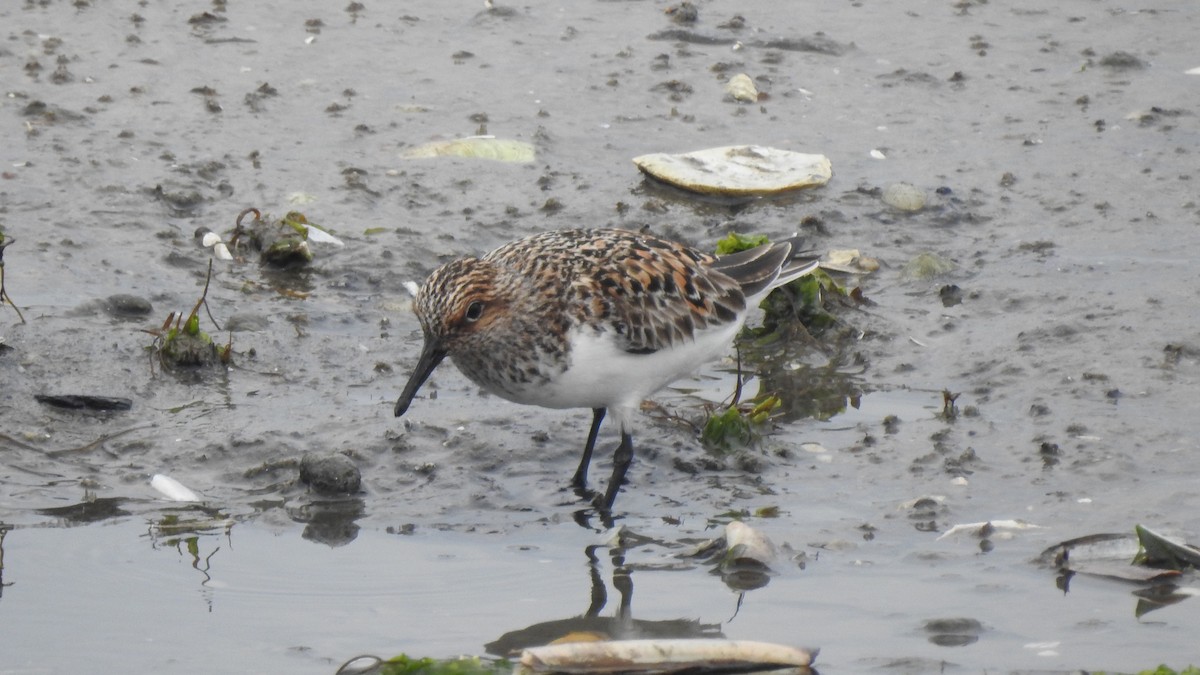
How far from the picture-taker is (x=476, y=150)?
31.2ft

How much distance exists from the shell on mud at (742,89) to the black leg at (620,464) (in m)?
4.43

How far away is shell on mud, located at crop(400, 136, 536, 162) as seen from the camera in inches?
374

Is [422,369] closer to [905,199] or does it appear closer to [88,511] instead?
[88,511]

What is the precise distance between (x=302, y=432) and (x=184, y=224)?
242 centimetres

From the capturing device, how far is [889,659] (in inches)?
194

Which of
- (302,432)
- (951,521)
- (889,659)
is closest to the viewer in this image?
(889,659)

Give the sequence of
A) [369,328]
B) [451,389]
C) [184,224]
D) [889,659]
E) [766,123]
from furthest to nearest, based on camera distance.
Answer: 1. [766,123]
2. [184,224]
3. [369,328]
4. [451,389]
5. [889,659]

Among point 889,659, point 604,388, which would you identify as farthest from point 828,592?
point 604,388

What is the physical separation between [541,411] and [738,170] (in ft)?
8.42

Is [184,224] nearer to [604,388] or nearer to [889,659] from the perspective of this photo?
[604,388]

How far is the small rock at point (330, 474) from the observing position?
6.21 m

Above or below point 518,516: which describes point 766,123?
above

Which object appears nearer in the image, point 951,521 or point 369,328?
point 951,521

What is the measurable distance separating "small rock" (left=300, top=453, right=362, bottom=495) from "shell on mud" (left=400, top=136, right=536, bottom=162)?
11.8ft
